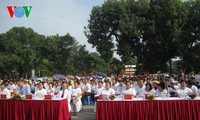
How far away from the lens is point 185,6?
1261 inches

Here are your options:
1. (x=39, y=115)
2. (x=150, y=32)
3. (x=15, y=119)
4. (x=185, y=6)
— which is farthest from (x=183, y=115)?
(x=185, y=6)

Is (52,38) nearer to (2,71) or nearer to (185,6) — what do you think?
Answer: (2,71)

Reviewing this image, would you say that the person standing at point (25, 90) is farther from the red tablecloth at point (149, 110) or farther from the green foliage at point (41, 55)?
the green foliage at point (41, 55)

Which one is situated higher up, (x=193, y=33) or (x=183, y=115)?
(x=193, y=33)

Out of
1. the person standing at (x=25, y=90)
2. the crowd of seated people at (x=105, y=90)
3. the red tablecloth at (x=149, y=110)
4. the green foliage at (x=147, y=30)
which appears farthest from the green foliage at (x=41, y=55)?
the red tablecloth at (x=149, y=110)

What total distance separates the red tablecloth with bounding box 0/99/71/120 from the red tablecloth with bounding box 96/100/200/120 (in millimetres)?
1663

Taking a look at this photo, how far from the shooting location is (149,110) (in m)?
9.16

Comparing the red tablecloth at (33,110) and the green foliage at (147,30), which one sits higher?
the green foliage at (147,30)

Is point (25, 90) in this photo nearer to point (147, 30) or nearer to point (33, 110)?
point (33, 110)

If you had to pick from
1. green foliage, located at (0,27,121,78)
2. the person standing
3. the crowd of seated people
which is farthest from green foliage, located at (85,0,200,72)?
green foliage, located at (0,27,121,78)

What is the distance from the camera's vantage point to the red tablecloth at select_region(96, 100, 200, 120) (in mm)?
9031

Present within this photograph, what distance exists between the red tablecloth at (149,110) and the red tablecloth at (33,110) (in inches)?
65.5

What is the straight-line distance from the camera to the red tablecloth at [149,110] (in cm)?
903

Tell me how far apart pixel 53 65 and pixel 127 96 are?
192 feet
